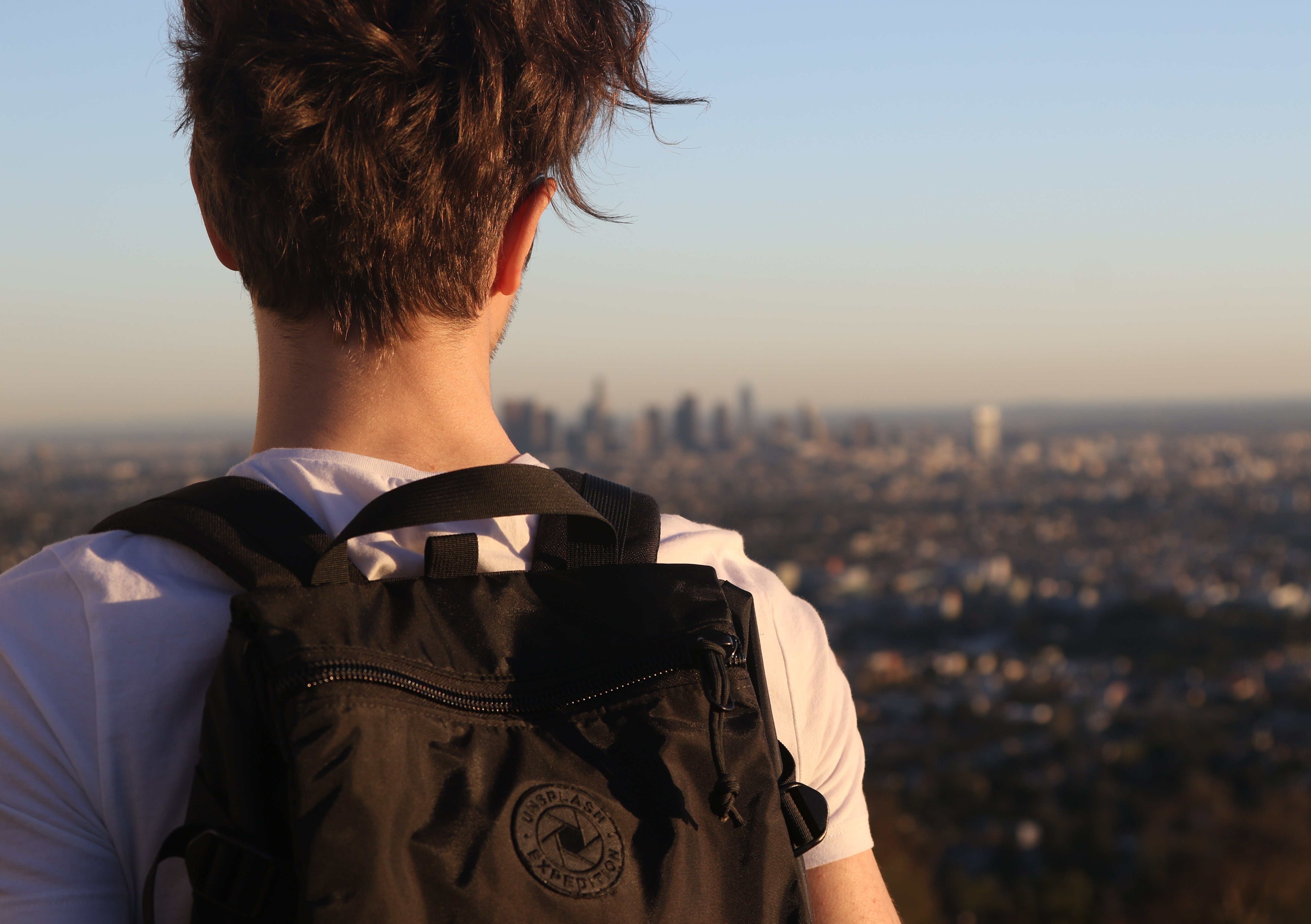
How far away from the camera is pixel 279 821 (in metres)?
0.80

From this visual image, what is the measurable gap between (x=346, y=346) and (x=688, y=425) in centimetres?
5260

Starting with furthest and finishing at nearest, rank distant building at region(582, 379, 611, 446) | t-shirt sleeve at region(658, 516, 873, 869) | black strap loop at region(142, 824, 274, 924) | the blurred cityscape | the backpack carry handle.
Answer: distant building at region(582, 379, 611, 446)
the blurred cityscape
t-shirt sleeve at region(658, 516, 873, 869)
the backpack carry handle
black strap loop at region(142, 824, 274, 924)

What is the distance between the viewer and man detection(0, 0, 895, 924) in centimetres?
80

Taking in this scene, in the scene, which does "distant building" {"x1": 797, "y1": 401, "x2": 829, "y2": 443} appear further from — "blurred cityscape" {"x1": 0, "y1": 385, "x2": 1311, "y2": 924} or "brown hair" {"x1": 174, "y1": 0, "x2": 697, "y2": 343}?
"brown hair" {"x1": 174, "y1": 0, "x2": 697, "y2": 343}

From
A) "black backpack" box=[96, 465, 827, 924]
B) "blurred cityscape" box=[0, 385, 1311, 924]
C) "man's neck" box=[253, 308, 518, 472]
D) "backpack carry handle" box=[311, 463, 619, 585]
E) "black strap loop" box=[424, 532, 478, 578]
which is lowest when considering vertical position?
"blurred cityscape" box=[0, 385, 1311, 924]

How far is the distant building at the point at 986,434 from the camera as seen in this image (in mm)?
72750

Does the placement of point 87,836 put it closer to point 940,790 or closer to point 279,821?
point 279,821

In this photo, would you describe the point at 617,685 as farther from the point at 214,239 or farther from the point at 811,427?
the point at 811,427

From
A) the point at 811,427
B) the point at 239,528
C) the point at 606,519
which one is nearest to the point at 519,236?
the point at 606,519

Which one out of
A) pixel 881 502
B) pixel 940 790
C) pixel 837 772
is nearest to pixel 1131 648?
pixel 940 790

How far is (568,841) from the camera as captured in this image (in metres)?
0.83

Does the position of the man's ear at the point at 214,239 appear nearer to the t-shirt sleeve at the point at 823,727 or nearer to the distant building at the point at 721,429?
the t-shirt sleeve at the point at 823,727

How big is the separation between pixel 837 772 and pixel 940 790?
16882mm

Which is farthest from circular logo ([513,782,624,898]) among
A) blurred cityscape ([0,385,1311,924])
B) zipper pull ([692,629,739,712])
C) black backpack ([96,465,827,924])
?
blurred cityscape ([0,385,1311,924])
